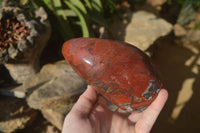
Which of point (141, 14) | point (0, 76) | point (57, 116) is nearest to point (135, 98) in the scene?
point (57, 116)

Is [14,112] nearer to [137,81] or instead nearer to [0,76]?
[0,76]

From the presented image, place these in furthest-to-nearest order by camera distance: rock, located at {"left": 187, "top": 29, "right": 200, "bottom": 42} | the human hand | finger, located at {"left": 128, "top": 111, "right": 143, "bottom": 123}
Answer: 1. rock, located at {"left": 187, "top": 29, "right": 200, "bottom": 42}
2. finger, located at {"left": 128, "top": 111, "right": 143, "bottom": 123}
3. the human hand

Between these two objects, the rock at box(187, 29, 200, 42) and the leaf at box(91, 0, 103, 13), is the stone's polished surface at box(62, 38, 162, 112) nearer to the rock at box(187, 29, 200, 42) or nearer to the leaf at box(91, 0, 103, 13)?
the leaf at box(91, 0, 103, 13)

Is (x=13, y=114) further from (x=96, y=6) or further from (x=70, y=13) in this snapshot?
(x=96, y=6)

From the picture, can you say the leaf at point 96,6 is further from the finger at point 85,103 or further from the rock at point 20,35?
the finger at point 85,103

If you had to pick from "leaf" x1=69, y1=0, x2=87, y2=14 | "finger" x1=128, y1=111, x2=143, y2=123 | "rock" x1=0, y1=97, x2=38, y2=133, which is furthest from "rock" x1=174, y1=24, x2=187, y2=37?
"rock" x1=0, y1=97, x2=38, y2=133

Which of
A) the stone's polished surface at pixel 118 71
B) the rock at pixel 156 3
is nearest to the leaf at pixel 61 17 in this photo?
the stone's polished surface at pixel 118 71
